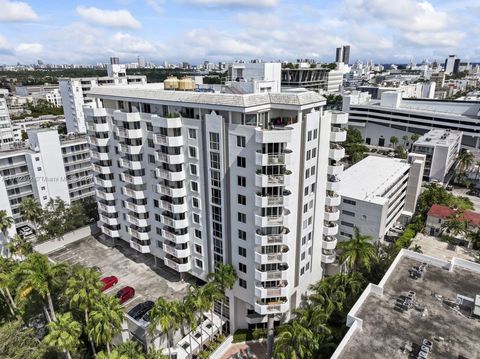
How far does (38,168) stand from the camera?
82.6 meters

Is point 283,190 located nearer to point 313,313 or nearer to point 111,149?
point 313,313

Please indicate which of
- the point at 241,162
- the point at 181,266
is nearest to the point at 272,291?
the point at 181,266

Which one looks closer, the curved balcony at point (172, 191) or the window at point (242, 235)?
the window at point (242, 235)

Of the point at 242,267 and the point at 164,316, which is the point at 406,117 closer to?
the point at 242,267

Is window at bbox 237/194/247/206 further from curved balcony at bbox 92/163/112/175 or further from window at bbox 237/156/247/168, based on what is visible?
curved balcony at bbox 92/163/112/175

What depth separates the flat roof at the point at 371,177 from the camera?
6712cm

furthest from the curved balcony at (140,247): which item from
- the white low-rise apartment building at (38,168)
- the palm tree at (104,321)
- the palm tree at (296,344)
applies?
the white low-rise apartment building at (38,168)

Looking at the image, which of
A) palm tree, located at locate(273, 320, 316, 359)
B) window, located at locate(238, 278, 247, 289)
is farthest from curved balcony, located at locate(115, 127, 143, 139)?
palm tree, located at locate(273, 320, 316, 359)

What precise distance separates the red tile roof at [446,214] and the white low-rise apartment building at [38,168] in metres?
95.4

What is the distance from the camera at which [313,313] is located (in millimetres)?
41812

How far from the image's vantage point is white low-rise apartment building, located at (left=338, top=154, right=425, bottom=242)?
63.8 m

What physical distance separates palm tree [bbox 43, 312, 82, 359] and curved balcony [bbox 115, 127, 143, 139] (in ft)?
97.6

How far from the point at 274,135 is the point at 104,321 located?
96.1ft

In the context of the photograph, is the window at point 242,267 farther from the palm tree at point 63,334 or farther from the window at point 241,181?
the palm tree at point 63,334
